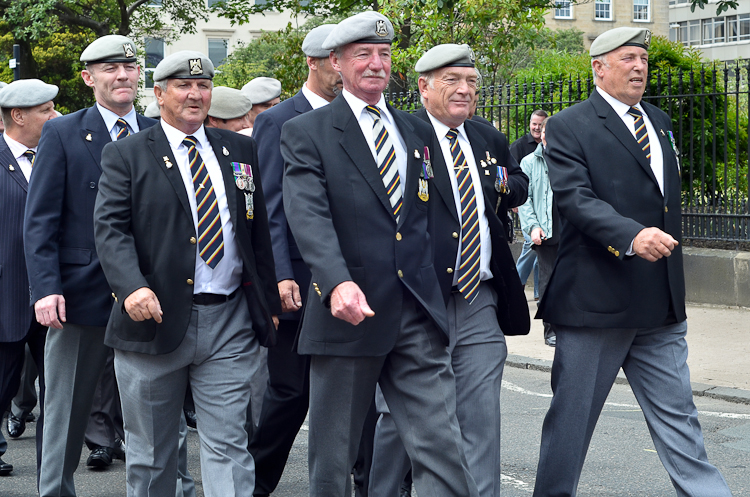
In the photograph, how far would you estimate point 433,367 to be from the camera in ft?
11.7

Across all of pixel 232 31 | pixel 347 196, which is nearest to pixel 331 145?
pixel 347 196

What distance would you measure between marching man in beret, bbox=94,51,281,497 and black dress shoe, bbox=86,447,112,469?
6.04 feet

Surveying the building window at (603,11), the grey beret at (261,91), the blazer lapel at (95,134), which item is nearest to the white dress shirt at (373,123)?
the blazer lapel at (95,134)

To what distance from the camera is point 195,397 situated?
383cm

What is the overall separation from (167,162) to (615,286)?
1.80m

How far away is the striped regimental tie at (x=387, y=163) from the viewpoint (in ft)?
11.8

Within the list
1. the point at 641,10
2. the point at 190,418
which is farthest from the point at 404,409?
the point at 641,10

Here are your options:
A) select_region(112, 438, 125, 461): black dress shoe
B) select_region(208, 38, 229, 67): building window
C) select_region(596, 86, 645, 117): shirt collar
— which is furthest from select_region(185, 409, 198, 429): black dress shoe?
select_region(208, 38, 229, 67): building window

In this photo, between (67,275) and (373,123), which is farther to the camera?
(67,275)

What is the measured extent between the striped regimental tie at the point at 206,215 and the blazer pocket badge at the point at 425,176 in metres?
0.79

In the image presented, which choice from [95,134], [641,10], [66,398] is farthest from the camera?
[641,10]

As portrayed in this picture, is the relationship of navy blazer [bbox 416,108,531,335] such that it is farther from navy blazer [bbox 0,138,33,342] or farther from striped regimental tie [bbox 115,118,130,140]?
navy blazer [bbox 0,138,33,342]

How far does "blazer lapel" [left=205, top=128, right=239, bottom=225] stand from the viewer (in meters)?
3.89

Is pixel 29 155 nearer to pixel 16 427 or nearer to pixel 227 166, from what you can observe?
pixel 227 166
